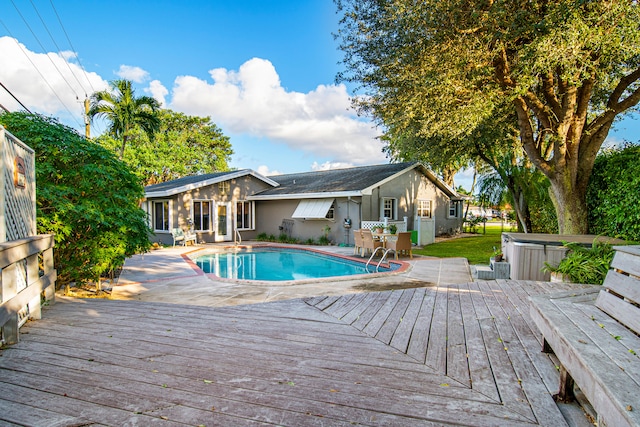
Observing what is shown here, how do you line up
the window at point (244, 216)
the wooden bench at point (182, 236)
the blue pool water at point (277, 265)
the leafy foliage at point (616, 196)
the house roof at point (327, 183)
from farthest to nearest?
the window at point (244, 216), the house roof at point (327, 183), the wooden bench at point (182, 236), the blue pool water at point (277, 265), the leafy foliage at point (616, 196)

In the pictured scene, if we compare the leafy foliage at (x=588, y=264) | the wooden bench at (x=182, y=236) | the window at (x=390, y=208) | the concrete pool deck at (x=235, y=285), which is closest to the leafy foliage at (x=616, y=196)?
the leafy foliage at (x=588, y=264)

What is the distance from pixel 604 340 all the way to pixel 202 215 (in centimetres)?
1749

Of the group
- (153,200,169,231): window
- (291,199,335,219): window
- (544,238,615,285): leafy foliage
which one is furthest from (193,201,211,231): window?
(544,238,615,285): leafy foliage

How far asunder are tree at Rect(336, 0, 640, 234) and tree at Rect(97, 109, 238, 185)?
20425 mm

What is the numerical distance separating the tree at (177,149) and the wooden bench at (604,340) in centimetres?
2577

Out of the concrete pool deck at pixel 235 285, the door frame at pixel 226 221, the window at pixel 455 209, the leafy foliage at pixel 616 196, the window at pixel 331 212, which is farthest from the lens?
the window at pixel 455 209

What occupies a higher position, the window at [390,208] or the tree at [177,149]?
the tree at [177,149]

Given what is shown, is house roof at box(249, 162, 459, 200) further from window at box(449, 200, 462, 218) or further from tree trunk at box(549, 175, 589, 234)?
tree trunk at box(549, 175, 589, 234)

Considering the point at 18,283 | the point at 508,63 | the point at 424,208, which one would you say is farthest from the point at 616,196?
the point at 424,208

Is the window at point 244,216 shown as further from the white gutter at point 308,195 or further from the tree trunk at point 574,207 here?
the tree trunk at point 574,207

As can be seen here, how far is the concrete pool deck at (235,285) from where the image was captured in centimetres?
647

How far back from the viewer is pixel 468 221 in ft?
76.9

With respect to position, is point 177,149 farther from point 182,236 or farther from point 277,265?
point 277,265

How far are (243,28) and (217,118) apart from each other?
73.8 ft
